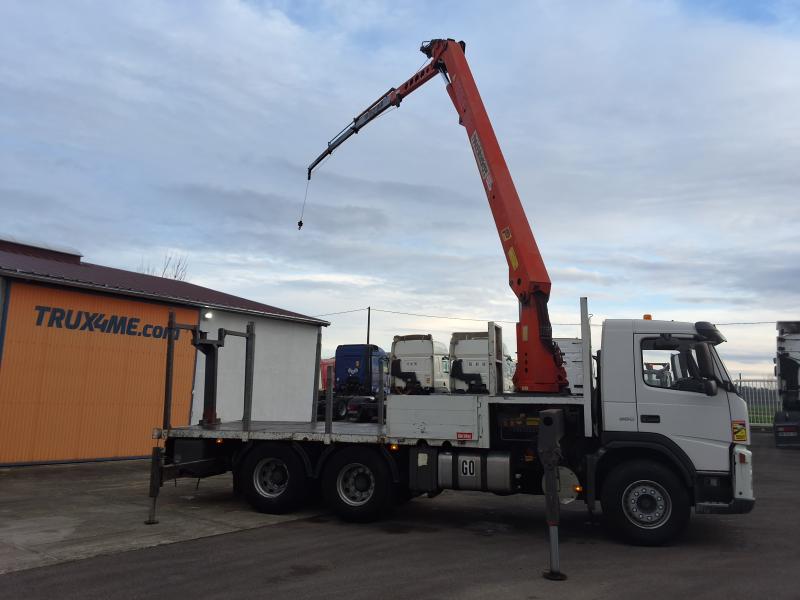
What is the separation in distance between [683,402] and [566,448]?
5.48 feet

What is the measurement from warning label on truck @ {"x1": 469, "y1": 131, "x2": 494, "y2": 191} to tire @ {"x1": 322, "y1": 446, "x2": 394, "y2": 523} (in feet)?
16.0

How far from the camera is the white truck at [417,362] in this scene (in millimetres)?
20531

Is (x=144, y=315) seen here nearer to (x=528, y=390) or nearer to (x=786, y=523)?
(x=528, y=390)

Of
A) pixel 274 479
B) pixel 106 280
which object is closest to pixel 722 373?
pixel 274 479

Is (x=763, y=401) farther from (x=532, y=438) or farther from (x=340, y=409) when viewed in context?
(x=532, y=438)

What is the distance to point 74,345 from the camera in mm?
15172

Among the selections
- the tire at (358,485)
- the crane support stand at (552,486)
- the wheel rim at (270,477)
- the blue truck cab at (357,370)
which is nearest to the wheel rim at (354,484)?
the tire at (358,485)

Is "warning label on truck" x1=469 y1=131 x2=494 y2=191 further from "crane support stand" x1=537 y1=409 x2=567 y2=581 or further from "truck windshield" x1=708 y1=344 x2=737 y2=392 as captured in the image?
"crane support stand" x1=537 y1=409 x2=567 y2=581

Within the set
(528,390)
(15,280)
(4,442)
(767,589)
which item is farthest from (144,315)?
(767,589)

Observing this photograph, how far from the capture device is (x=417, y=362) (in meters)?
20.8

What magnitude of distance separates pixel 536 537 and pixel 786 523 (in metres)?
4.19

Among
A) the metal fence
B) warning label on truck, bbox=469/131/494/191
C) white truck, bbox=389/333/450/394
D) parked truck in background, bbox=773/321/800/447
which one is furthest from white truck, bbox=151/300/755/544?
the metal fence

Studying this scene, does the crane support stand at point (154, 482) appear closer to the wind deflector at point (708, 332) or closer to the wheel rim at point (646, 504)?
the wheel rim at point (646, 504)

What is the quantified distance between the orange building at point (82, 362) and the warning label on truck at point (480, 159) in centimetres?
964
